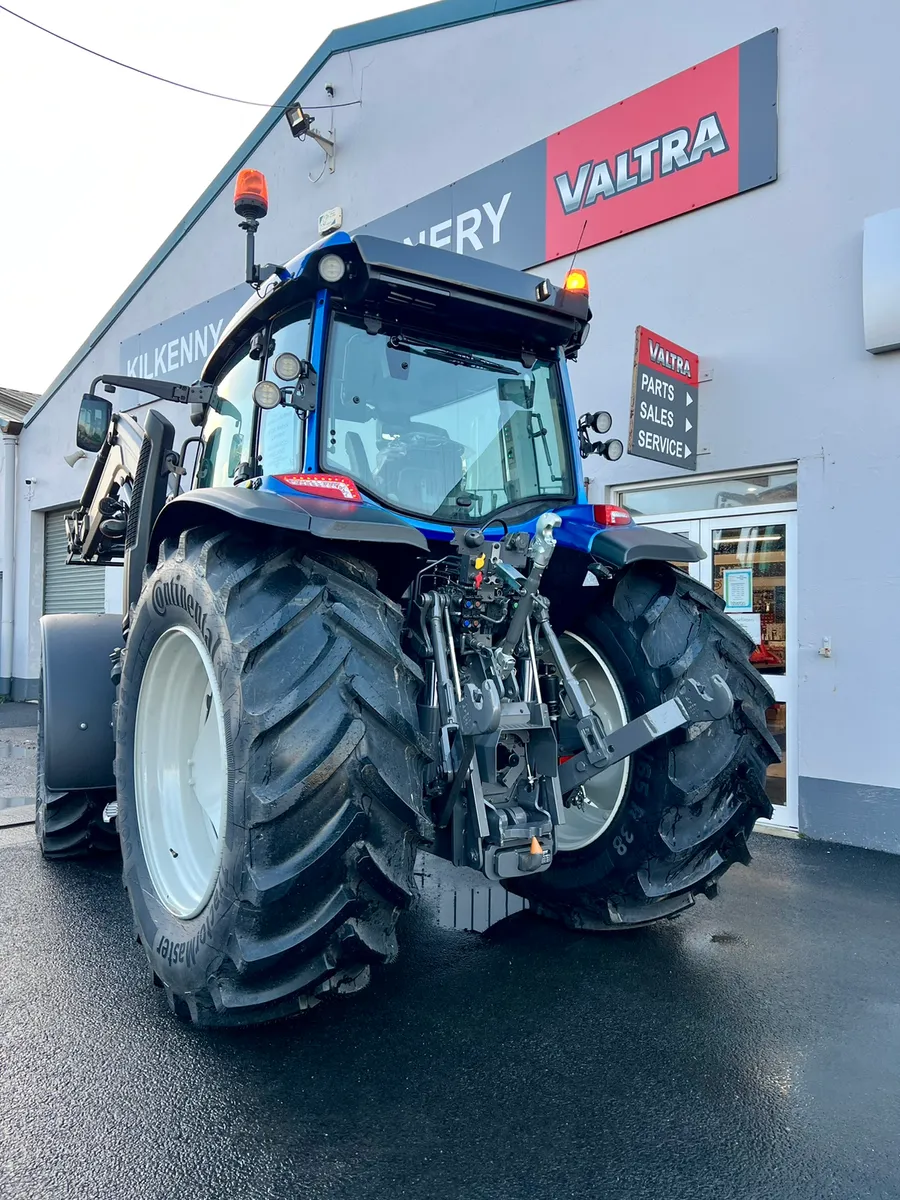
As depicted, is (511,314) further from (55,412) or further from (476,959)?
(55,412)

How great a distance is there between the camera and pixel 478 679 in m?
2.76

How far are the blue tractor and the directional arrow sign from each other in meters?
1.92

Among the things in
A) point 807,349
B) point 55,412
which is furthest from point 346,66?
point 55,412

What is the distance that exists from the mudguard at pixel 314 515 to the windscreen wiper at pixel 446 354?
0.79m

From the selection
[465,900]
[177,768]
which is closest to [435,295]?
[177,768]

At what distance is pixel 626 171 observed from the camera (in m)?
6.28

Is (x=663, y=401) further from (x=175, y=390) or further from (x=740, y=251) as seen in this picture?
(x=175, y=390)

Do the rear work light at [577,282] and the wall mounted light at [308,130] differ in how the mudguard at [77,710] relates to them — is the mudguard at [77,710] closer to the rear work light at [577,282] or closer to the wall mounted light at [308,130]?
the rear work light at [577,282]

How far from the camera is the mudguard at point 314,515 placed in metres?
2.21

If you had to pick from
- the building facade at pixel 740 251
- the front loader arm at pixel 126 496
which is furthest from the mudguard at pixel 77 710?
the building facade at pixel 740 251

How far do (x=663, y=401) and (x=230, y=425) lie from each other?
124 inches

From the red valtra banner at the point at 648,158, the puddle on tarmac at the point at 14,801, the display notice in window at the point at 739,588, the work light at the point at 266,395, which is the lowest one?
the puddle on tarmac at the point at 14,801

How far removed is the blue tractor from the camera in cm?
214

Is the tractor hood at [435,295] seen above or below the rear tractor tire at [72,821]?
above
